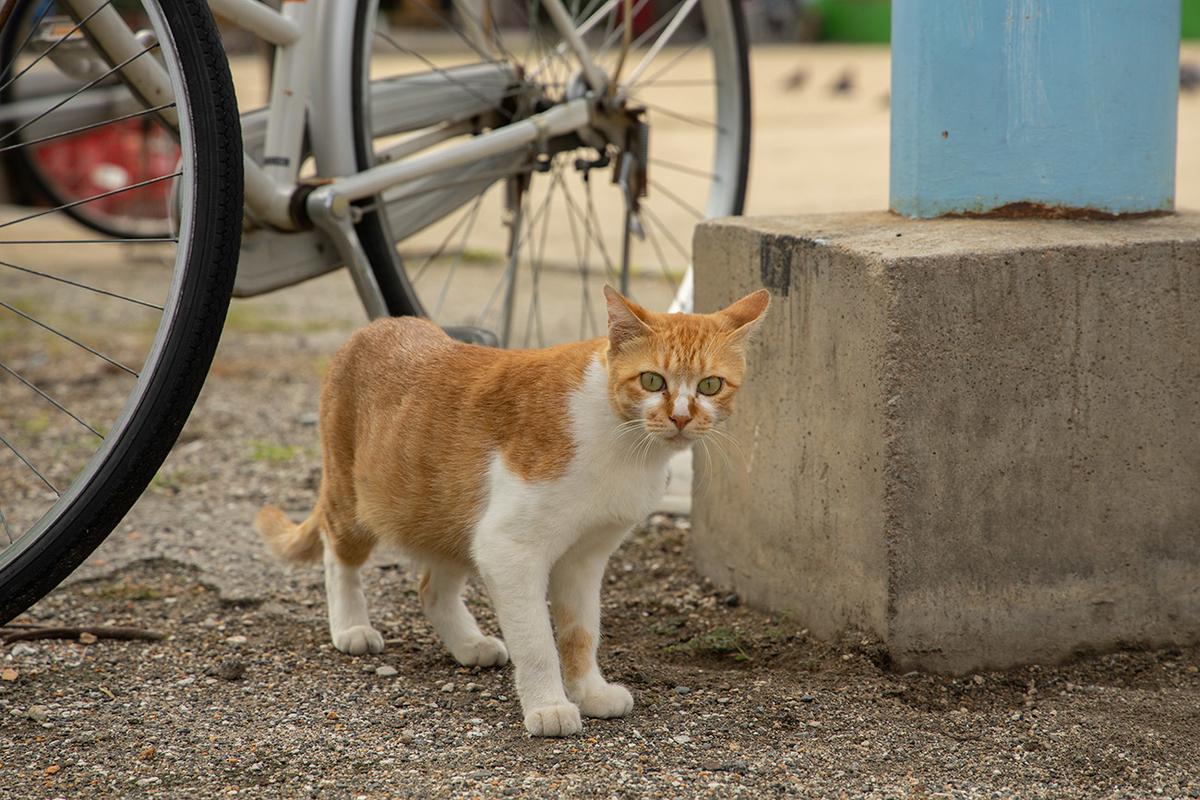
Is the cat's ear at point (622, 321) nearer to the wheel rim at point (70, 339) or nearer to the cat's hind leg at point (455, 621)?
the cat's hind leg at point (455, 621)

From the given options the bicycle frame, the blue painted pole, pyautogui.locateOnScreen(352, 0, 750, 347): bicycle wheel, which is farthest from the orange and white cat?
the blue painted pole

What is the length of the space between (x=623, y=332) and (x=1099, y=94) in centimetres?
113

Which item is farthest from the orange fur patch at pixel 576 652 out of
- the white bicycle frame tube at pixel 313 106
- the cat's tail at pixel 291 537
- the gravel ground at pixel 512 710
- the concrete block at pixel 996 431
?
the white bicycle frame tube at pixel 313 106

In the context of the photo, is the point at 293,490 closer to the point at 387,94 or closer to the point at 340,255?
the point at 340,255

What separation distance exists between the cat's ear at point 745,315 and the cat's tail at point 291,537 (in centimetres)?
103

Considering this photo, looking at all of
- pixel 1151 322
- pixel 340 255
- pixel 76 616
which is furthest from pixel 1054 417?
pixel 76 616

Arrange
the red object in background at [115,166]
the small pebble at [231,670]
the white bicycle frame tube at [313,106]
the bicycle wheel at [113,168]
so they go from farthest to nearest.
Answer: the red object in background at [115,166]
the bicycle wheel at [113,168]
the white bicycle frame tube at [313,106]
the small pebble at [231,670]

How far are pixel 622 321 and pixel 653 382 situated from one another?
0.11 metres

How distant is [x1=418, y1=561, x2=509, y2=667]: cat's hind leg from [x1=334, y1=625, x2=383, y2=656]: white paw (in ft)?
0.38

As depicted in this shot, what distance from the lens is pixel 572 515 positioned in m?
1.84

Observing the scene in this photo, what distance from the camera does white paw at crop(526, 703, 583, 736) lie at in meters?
1.85

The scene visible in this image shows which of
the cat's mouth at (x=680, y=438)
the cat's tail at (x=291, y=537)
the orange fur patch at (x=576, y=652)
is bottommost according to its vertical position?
the orange fur patch at (x=576, y=652)

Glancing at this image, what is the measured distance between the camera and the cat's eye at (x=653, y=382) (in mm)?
1791

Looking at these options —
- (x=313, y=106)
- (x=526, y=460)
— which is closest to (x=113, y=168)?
(x=313, y=106)
